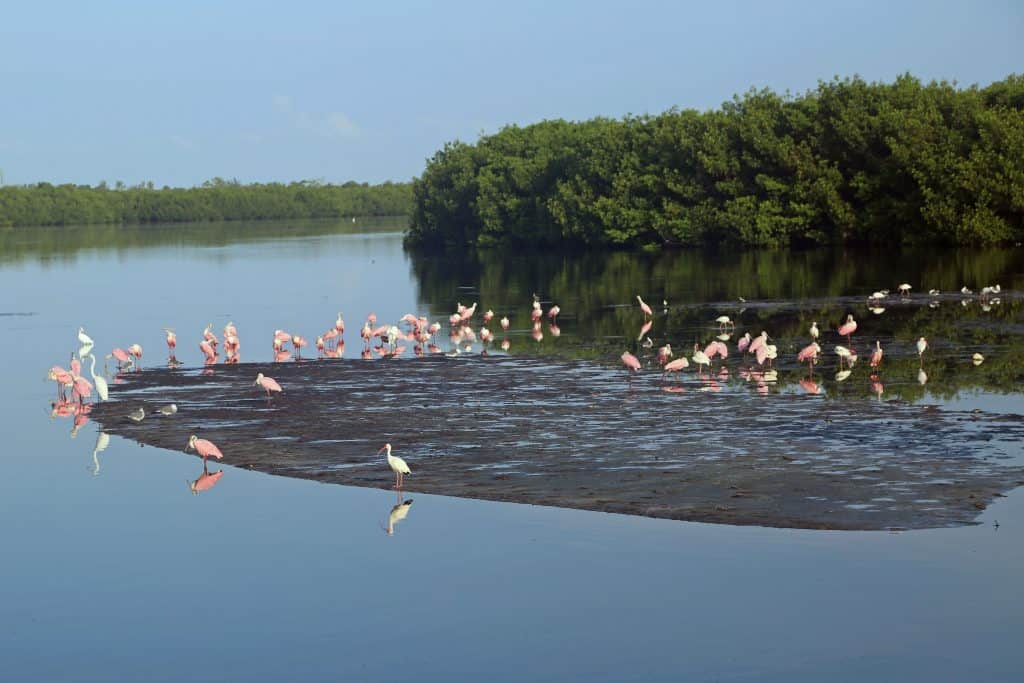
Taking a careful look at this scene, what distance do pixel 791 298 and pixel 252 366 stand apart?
1809 centimetres

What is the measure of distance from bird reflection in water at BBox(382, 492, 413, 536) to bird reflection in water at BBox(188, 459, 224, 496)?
2.54 meters

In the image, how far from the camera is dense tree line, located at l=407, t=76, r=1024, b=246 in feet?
195

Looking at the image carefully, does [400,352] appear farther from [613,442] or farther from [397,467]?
[397,467]

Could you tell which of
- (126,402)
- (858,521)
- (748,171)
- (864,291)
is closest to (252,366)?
(126,402)

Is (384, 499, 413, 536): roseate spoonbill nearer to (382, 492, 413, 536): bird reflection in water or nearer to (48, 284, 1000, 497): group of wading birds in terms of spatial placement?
(382, 492, 413, 536): bird reflection in water

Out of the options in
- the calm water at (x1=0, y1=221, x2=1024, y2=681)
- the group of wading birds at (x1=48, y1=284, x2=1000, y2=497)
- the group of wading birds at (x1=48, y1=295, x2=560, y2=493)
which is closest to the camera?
the calm water at (x1=0, y1=221, x2=1024, y2=681)

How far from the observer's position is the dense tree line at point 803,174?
59.5 meters

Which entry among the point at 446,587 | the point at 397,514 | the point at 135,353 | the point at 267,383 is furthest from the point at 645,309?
the point at 446,587

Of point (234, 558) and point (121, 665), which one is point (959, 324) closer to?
point (234, 558)

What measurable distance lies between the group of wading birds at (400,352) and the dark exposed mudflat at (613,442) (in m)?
0.39

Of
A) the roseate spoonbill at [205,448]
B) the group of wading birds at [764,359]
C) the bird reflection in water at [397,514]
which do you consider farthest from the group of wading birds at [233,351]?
the group of wading birds at [764,359]

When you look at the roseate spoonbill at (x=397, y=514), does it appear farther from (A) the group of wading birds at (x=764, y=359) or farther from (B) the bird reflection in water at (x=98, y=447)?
(A) the group of wading birds at (x=764, y=359)

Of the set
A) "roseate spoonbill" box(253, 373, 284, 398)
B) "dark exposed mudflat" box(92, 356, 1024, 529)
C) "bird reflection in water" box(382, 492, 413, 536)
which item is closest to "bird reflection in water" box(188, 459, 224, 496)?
"dark exposed mudflat" box(92, 356, 1024, 529)

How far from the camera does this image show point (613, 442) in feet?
55.8
